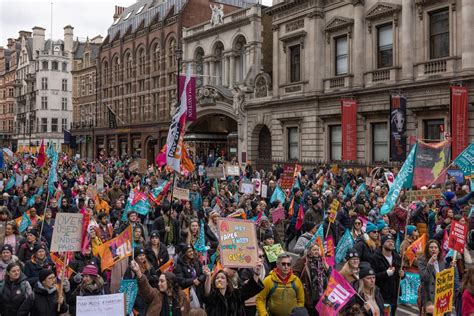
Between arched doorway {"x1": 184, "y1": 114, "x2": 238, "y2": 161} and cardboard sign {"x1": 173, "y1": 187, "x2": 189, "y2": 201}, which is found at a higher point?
arched doorway {"x1": 184, "y1": 114, "x2": 238, "y2": 161}

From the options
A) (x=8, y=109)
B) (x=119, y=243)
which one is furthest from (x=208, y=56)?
(x=8, y=109)

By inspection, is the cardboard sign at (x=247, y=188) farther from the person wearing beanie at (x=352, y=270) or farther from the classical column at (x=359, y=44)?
the classical column at (x=359, y=44)

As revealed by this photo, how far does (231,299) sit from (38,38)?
8880cm

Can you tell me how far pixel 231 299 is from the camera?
21.7 feet

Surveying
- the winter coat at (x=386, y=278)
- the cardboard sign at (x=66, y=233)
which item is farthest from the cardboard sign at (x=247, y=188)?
the cardboard sign at (x=66, y=233)

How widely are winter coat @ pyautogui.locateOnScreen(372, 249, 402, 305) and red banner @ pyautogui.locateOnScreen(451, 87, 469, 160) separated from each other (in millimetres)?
15447

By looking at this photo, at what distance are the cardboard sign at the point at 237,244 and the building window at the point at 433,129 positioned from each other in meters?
18.3

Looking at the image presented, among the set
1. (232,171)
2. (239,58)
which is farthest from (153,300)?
(239,58)

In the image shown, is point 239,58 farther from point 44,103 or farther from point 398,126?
point 44,103

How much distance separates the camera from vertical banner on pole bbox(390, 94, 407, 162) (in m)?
23.5

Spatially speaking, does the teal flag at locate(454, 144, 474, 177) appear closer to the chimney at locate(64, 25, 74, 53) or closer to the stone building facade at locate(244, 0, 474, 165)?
the stone building facade at locate(244, 0, 474, 165)

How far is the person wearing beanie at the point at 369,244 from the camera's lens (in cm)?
787

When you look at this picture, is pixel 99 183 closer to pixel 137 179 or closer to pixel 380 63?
pixel 137 179

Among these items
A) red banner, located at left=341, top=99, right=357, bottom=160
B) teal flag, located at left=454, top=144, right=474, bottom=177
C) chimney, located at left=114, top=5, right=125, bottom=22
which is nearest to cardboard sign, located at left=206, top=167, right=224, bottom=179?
teal flag, located at left=454, top=144, right=474, bottom=177
